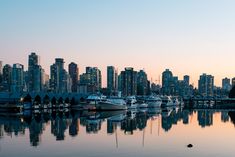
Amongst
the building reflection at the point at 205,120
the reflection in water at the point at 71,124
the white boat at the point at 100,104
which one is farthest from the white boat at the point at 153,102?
the reflection in water at the point at 71,124

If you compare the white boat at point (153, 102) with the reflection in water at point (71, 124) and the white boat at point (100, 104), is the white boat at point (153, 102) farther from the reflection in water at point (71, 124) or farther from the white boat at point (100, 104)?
the reflection in water at point (71, 124)

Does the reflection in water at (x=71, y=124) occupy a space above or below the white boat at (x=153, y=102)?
above

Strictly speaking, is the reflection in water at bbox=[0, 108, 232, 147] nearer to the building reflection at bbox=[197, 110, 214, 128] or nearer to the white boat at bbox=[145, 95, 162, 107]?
the building reflection at bbox=[197, 110, 214, 128]

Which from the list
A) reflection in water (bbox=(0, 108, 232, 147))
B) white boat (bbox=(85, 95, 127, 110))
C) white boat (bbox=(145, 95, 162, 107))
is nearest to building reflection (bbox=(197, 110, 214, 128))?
reflection in water (bbox=(0, 108, 232, 147))

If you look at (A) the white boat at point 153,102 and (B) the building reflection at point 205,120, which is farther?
(A) the white boat at point 153,102

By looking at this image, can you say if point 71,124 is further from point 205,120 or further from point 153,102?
point 153,102

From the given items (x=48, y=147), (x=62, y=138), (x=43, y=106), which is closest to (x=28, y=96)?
(x=43, y=106)

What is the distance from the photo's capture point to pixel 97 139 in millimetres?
55500

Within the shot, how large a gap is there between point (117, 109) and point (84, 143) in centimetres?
8712

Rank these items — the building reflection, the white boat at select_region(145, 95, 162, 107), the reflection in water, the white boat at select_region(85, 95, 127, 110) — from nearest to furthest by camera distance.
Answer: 1. the reflection in water
2. the building reflection
3. the white boat at select_region(85, 95, 127, 110)
4. the white boat at select_region(145, 95, 162, 107)

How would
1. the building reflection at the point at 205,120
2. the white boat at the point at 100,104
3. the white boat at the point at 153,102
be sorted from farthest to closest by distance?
1. the white boat at the point at 153,102
2. the white boat at the point at 100,104
3. the building reflection at the point at 205,120

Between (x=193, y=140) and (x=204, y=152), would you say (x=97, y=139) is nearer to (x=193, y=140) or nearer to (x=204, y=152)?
(x=193, y=140)

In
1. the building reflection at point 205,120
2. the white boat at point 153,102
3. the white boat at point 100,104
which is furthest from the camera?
the white boat at point 153,102

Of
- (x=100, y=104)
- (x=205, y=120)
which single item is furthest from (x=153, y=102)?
(x=205, y=120)
